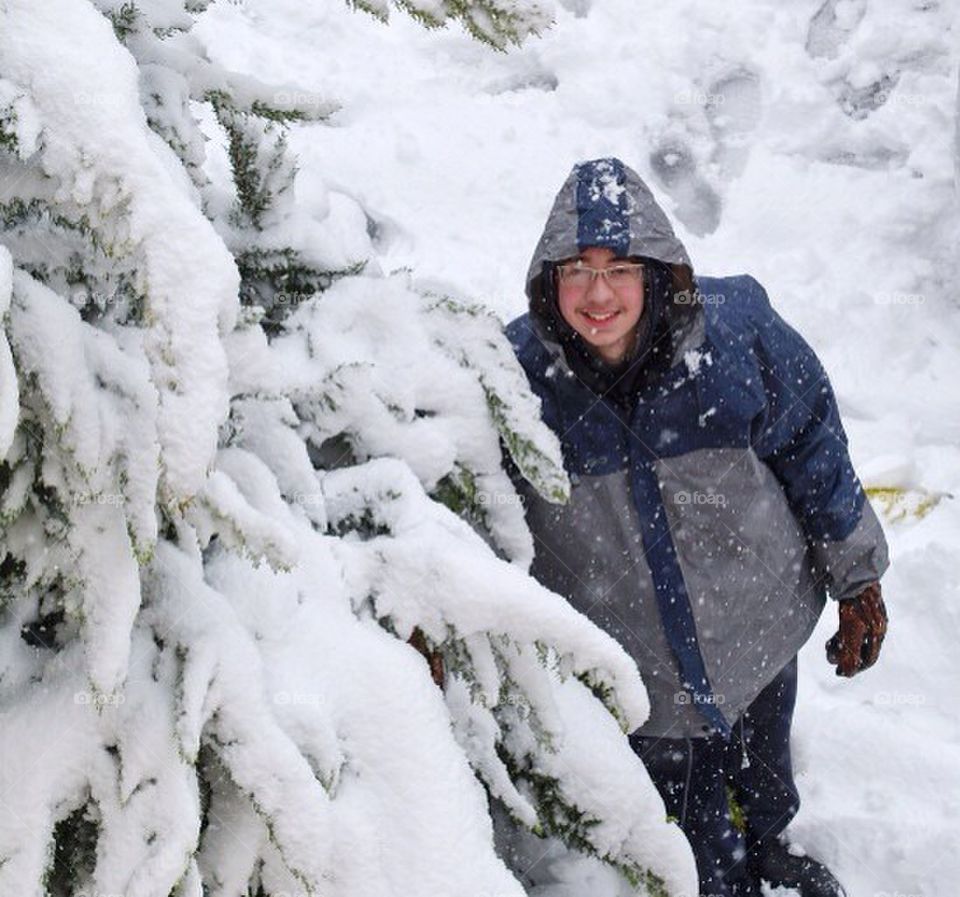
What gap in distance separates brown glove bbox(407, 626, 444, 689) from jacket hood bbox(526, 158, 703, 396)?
1232mm

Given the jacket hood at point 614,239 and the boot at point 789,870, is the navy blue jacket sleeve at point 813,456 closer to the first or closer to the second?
the jacket hood at point 614,239

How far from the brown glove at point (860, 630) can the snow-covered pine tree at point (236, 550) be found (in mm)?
1569

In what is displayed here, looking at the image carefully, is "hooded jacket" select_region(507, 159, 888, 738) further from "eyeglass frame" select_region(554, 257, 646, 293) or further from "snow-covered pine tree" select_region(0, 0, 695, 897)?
"snow-covered pine tree" select_region(0, 0, 695, 897)

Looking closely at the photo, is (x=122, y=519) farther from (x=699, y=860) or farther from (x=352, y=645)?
(x=699, y=860)

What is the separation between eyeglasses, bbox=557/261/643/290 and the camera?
2.88m

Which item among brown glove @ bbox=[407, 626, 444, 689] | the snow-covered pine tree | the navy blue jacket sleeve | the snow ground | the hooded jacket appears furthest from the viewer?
the snow ground

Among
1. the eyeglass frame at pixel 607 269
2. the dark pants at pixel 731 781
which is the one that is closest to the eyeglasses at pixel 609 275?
the eyeglass frame at pixel 607 269

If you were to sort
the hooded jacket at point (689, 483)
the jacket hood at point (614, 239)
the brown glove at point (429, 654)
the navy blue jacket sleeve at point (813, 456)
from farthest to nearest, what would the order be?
the navy blue jacket sleeve at point (813, 456) < the hooded jacket at point (689, 483) < the jacket hood at point (614, 239) < the brown glove at point (429, 654)

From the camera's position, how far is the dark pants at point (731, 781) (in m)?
3.57

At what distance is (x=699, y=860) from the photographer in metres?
3.71

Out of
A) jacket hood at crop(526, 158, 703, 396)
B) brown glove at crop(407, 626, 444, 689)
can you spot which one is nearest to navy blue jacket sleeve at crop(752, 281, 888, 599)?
jacket hood at crop(526, 158, 703, 396)

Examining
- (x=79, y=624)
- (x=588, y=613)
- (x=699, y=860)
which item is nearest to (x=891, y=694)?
(x=699, y=860)

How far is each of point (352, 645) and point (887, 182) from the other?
6712 mm

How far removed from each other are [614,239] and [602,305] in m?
0.16
